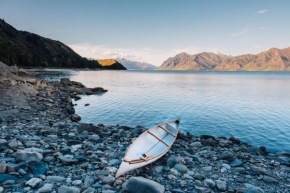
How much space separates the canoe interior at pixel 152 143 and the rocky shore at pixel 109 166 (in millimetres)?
621

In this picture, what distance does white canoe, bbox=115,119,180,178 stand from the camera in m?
8.00

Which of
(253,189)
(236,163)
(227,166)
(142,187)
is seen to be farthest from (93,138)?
(253,189)

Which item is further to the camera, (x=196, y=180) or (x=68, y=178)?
(x=196, y=180)

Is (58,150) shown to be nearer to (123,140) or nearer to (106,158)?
(106,158)

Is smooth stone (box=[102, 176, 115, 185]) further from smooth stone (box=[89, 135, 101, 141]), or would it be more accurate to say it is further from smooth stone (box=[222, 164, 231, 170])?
smooth stone (box=[222, 164, 231, 170])

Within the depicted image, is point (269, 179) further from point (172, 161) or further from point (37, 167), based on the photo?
point (37, 167)

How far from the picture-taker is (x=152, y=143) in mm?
11438

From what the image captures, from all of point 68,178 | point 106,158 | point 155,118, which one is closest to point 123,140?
point 106,158

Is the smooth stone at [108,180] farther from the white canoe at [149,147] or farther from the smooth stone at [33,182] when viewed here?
the smooth stone at [33,182]

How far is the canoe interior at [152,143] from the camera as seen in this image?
9356 millimetres

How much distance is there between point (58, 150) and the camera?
31.3ft

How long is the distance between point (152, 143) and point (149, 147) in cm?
61

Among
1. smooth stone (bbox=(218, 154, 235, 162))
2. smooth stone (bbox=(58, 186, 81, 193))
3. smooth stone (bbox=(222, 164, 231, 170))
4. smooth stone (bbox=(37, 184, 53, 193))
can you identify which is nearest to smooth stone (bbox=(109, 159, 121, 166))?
smooth stone (bbox=(58, 186, 81, 193))

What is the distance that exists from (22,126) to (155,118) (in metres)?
15.0
